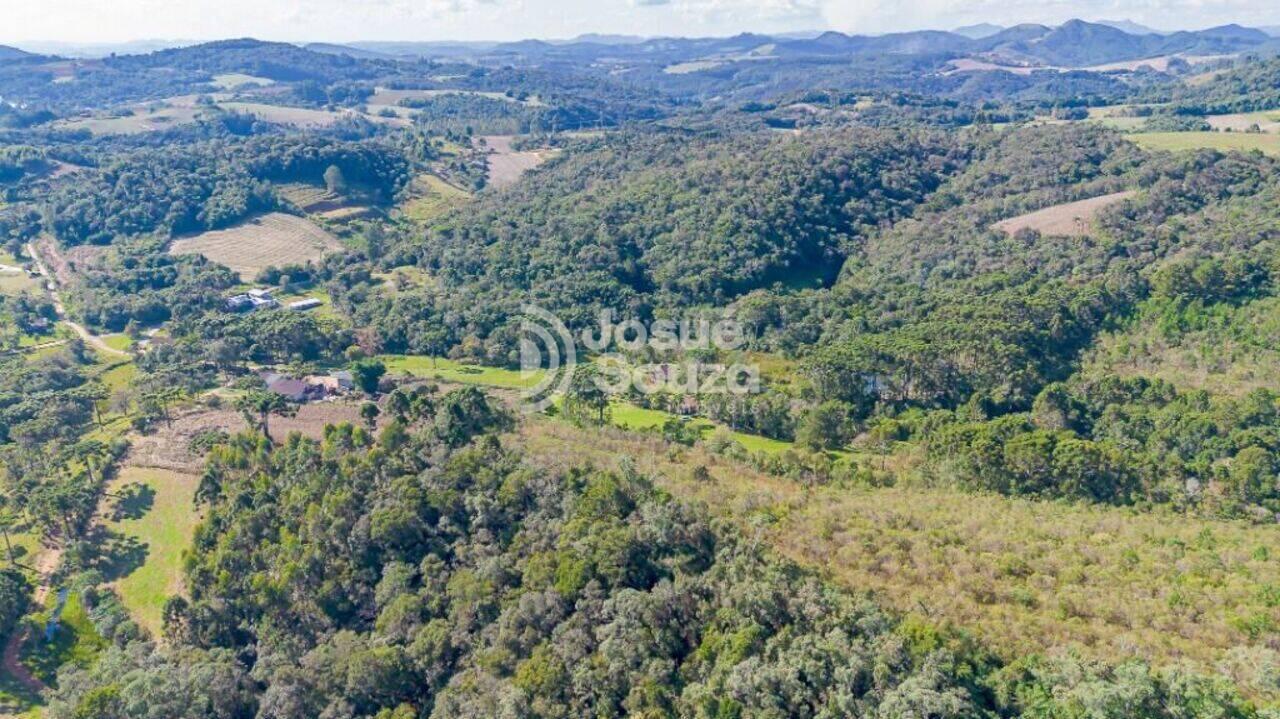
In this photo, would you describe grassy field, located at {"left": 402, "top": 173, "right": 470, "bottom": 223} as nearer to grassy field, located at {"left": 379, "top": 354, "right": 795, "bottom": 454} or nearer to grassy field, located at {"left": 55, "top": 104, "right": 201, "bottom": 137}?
grassy field, located at {"left": 379, "top": 354, "right": 795, "bottom": 454}

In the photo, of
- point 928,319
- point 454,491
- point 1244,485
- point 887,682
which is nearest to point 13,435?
point 454,491

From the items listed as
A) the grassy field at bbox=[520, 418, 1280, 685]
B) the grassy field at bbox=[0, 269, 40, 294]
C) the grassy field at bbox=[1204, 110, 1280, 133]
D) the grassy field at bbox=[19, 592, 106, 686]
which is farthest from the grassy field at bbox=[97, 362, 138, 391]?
the grassy field at bbox=[1204, 110, 1280, 133]

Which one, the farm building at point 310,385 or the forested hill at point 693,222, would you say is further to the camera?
the forested hill at point 693,222

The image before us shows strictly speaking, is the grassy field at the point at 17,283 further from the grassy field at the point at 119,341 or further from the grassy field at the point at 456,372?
the grassy field at the point at 456,372

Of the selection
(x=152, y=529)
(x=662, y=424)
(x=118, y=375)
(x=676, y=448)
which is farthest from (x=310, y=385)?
(x=676, y=448)

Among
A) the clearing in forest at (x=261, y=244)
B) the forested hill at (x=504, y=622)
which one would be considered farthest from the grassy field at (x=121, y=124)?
the forested hill at (x=504, y=622)

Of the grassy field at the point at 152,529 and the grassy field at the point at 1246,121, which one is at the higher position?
the grassy field at the point at 1246,121
